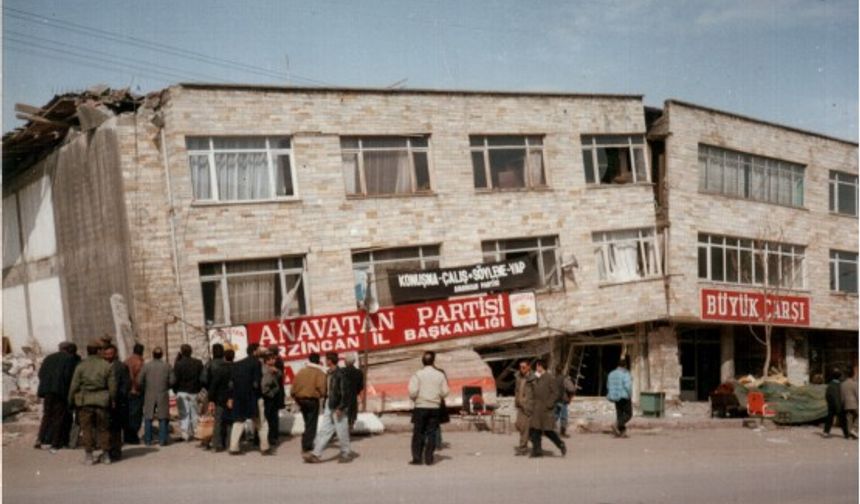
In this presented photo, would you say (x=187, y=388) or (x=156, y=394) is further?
(x=187, y=388)

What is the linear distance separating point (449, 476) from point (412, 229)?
37.0 feet

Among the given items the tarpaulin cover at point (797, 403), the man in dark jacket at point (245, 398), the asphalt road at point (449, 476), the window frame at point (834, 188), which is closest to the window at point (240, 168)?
the asphalt road at point (449, 476)

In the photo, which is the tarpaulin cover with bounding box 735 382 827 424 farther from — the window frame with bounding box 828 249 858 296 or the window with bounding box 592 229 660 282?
the window frame with bounding box 828 249 858 296

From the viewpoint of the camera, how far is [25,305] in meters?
27.1

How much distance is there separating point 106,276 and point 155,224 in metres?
2.39

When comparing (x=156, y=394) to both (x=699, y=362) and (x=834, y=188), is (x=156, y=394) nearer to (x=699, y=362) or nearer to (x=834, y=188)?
(x=699, y=362)

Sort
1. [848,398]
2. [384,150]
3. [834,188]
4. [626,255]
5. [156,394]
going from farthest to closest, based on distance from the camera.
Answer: [834,188] < [626,255] < [384,150] < [848,398] < [156,394]

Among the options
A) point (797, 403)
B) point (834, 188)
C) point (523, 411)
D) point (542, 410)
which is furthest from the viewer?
point (834, 188)

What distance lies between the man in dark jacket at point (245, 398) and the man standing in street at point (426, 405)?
242 centimetres

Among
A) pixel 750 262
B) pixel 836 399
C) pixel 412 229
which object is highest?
pixel 412 229

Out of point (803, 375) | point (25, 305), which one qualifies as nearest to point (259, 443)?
point (25, 305)

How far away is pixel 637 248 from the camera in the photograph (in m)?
A: 25.8

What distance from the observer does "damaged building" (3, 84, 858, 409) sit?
20516 mm

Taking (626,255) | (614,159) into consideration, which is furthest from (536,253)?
(614,159)
